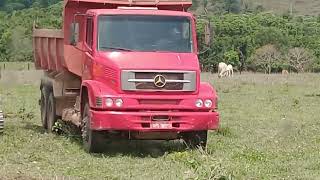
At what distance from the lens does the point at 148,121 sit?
1112 cm

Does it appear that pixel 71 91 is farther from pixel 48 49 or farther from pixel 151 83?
pixel 151 83

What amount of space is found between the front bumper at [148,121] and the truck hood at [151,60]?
75 centimetres

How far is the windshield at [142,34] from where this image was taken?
11.8 meters

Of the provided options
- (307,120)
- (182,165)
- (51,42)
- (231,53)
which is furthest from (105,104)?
(231,53)

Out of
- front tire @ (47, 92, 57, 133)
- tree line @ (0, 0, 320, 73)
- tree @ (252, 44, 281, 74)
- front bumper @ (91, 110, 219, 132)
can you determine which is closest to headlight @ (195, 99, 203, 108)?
front bumper @ (91, 110, 219, 132)

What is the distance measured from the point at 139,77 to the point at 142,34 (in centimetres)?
98

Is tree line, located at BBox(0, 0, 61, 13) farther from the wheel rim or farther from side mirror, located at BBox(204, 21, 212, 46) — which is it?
the wheel rim

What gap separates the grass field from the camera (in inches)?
371

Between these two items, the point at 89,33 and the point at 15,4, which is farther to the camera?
the point at 15,4

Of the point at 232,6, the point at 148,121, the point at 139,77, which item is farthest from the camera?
the point at 232,6

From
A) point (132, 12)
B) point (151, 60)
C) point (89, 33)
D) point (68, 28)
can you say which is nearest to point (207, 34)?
point (132, 12)

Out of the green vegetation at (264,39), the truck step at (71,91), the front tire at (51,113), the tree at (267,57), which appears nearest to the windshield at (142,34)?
the truck step at (71,91)

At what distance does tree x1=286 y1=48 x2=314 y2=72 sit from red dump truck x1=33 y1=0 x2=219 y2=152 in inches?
2310

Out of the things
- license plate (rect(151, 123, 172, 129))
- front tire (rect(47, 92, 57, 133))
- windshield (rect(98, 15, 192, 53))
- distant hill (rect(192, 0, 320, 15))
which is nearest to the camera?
license plate (rect(151, 123, 172, 129))
